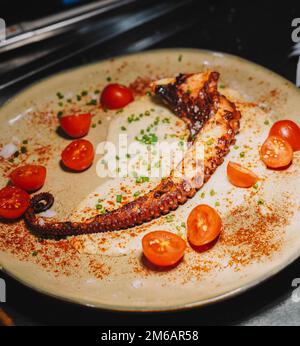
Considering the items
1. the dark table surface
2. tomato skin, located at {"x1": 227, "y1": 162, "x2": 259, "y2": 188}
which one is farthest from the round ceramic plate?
the dark table surface

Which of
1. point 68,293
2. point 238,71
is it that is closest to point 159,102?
point 238,71

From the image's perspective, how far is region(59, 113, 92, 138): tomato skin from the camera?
402 cm

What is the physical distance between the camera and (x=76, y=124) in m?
4.02

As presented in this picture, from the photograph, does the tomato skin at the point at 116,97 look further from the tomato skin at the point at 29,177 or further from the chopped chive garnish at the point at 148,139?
the tomato skin at the point at 29,177

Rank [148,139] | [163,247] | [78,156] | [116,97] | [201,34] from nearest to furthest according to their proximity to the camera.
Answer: [163,247] < [78,156] < [148,139] < [116,97] < [201,34]

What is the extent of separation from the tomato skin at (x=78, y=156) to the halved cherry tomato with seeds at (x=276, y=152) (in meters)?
1.44

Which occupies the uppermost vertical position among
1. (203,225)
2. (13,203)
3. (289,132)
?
(289,132)

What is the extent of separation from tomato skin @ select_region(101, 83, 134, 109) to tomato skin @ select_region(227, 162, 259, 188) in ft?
4.60

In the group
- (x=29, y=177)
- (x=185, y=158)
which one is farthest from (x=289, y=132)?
(x=29, y=177)

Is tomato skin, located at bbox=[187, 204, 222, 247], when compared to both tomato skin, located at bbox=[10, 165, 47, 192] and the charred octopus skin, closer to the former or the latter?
the charred octopus skin

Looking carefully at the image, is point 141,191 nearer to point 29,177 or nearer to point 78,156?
point 78,156

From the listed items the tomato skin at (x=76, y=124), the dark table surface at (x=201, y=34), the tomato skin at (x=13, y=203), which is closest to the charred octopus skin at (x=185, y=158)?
the tomato skin at (x=13, y=203)

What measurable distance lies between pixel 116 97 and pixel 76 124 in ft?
1.78

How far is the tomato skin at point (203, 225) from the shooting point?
2958 millimetres
